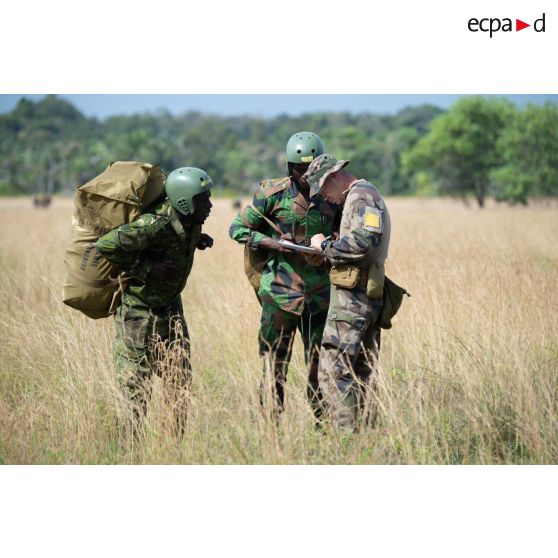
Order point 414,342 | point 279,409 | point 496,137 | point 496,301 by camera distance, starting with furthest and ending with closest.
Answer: point 496,137, point 496,301, point 414,342, point 279,409

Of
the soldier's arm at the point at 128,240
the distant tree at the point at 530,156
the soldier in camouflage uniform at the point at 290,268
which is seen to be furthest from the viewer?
the distant tree at the point at 530,156

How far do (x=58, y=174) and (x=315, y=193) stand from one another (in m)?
69.9

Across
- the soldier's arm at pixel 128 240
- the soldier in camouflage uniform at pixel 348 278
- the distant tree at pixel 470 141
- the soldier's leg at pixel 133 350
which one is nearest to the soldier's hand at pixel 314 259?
the soldier in camouflage uniform at pixel 348 278

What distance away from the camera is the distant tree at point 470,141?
170ft

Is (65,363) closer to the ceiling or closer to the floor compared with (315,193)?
closer to the floor

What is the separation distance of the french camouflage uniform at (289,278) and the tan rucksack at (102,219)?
0.73 metres

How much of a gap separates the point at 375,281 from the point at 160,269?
1440mm

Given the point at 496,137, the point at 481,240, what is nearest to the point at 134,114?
the point at 496,137

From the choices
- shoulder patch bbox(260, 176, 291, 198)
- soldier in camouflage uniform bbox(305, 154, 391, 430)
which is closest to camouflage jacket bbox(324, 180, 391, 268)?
soldier in camouflage uniform bbox(305, 154, 391, 430)

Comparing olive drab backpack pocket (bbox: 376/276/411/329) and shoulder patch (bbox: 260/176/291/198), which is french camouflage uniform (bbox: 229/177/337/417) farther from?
olive drab backpack pocket (bbox: 376/276/411/329)

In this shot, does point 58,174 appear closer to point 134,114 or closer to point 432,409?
point 134,114

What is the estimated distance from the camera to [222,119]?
113 m

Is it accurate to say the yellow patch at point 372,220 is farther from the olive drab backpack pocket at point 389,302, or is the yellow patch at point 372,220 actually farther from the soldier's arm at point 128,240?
the soldier's arm at point 128,240

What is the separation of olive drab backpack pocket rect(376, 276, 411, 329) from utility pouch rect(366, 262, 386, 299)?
169mm
